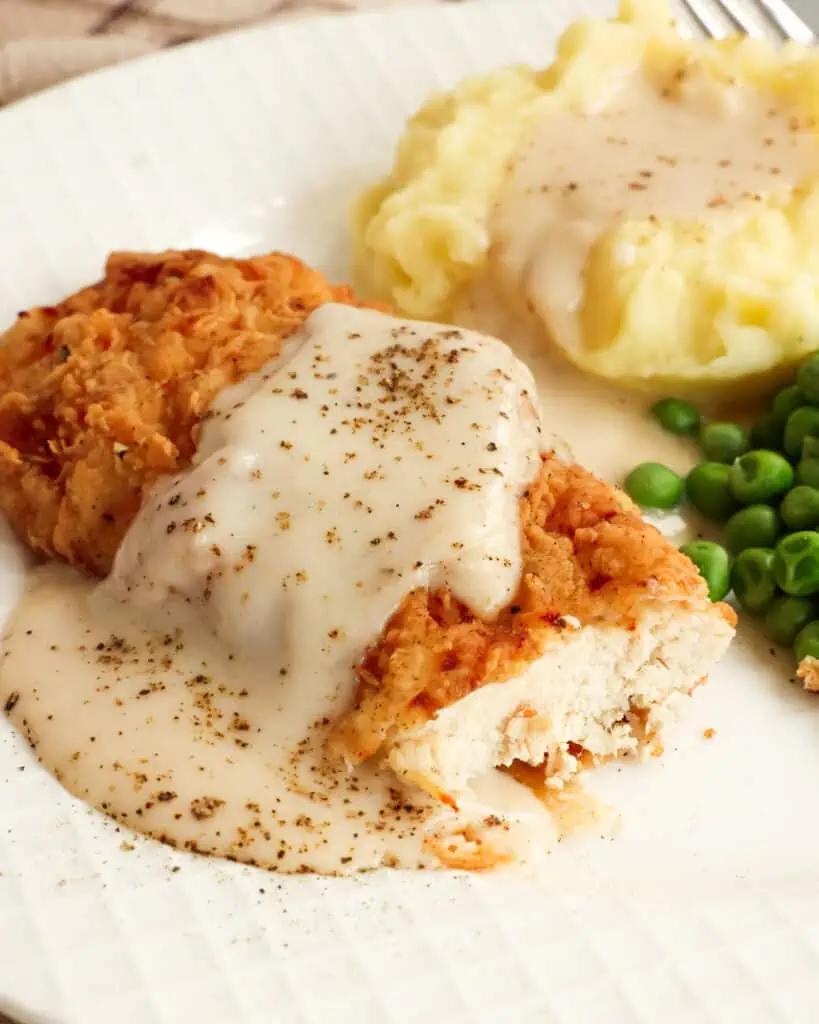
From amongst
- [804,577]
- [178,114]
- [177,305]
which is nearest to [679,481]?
[804,577]

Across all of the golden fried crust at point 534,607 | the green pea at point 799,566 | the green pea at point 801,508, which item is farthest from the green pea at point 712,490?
the golden fried crust at point 534,607

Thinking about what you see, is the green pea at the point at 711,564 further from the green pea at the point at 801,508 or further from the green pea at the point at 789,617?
the green pea at the point at 801,508

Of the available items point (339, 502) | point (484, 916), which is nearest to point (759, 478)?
point (339, 502)

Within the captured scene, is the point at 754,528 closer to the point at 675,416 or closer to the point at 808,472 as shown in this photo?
the point at 808,472

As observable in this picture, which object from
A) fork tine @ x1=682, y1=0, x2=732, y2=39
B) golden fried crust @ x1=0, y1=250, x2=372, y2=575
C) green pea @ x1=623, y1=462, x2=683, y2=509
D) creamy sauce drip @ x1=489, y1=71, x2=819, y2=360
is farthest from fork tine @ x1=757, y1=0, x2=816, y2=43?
golden fried crust @ x1=0, y1=250, x2=372, y2=575

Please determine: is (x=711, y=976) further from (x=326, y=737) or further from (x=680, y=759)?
(x=326, y=737)

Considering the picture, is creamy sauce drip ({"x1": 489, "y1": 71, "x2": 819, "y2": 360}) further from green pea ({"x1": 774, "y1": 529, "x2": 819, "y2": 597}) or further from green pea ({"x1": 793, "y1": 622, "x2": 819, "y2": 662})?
green pea ({"x1": 793, "y1": 622, "x2": 819, "y2": 662})
